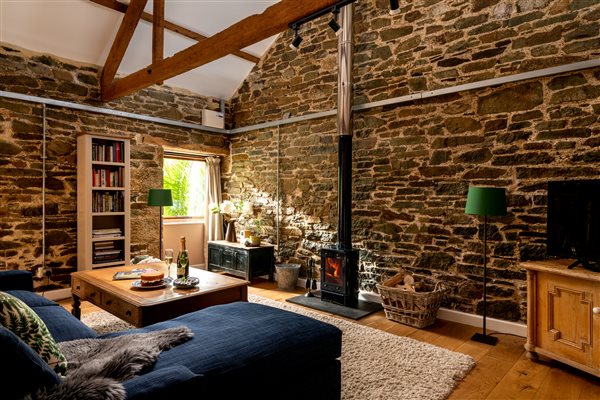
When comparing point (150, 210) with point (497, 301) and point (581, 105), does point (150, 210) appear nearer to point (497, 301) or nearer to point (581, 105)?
point (497, 301)

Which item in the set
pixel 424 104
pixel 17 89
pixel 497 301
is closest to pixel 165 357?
pixel 497 301

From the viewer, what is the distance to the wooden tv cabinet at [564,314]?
261 cm

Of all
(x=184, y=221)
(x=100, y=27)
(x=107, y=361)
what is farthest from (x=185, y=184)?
(x=107, y=361)

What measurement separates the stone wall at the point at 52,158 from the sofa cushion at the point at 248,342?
3.46 m

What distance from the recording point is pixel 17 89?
4.49 meters

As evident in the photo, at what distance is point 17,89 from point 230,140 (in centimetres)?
319

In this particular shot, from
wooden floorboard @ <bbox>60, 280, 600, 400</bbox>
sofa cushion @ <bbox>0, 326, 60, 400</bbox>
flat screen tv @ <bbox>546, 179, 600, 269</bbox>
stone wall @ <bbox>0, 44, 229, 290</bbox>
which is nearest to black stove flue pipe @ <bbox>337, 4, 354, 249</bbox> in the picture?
wooden floorboard @ <bbox>60, 280, 600, 400</bbox>

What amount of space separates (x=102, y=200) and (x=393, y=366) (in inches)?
162

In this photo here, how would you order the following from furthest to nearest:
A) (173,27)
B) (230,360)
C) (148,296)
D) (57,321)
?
(173,27)
(148,296)
(57,321)
(230,360)

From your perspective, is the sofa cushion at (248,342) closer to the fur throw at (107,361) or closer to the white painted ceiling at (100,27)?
the fur throw at (107,361)

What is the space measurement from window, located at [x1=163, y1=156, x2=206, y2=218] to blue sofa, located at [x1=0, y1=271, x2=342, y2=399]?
4.16 meters

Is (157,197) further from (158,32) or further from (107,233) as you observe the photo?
(158,32)

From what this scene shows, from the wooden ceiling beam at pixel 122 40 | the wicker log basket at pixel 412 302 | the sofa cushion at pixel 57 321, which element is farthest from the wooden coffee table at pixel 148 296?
the wooden ceiling beam at pixel 122 40

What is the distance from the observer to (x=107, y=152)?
4.88m
